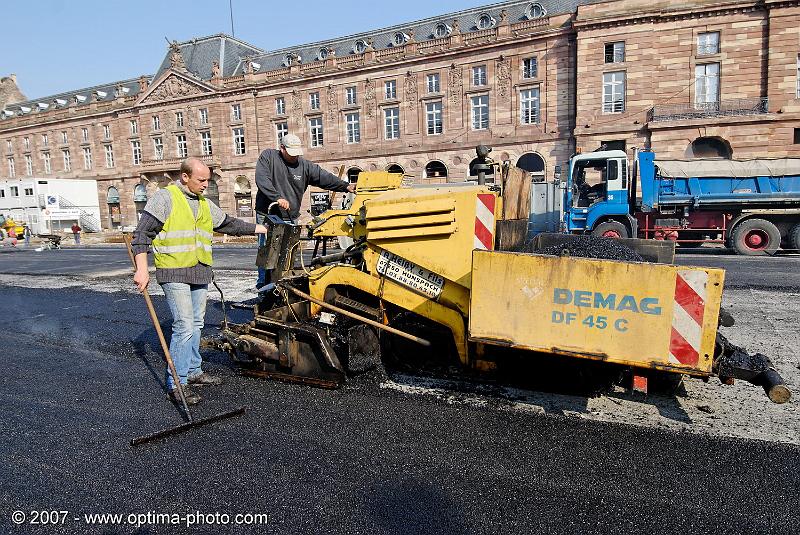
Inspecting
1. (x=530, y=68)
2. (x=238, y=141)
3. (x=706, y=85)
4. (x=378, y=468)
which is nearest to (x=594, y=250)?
(x=378, y=468)

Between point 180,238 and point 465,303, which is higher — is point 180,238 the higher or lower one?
the higher one

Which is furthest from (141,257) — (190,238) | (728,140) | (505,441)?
(728,140)

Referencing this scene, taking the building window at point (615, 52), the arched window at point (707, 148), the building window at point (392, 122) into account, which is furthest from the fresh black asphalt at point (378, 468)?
the building window at point (392, 122)

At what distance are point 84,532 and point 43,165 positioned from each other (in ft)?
218

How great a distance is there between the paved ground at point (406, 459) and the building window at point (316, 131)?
3579 cm

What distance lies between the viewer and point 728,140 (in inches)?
1035

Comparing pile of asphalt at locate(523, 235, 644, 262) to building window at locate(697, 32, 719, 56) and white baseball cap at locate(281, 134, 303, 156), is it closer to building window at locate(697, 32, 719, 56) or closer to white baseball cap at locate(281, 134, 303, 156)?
white baseball cap at locate(281, 134, 303, 156)

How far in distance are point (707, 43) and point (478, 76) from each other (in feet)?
42.1

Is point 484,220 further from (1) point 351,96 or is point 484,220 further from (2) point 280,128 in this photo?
(2) point 280,128

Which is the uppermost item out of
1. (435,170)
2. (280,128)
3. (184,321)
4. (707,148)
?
(280,128)

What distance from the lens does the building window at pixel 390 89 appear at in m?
35.3

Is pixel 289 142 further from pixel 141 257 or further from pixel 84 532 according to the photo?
pixel 84 532

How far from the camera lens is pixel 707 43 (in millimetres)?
26688

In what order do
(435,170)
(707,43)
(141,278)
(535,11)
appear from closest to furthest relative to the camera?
1. (141,278)
2. (707,43)
3. (535,11)
4. (435,170)
